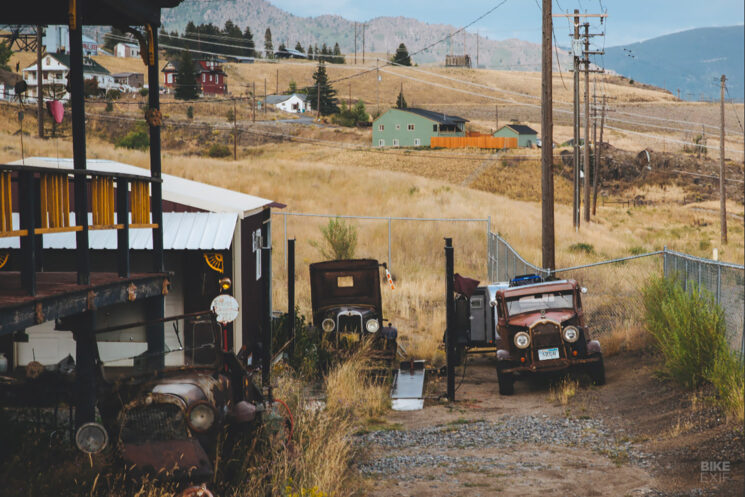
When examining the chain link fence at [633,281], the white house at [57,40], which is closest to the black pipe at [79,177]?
the white house at [57,40]

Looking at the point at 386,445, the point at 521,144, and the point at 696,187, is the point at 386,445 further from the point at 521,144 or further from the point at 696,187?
the point at 521,144

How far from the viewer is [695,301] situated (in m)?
12.2

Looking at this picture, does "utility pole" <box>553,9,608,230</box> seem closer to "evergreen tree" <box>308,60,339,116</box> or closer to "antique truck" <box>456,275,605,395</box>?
"antique truck" <box>456,275,605,395</box>

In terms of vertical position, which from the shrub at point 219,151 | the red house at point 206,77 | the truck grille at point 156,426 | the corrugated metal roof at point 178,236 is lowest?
the truck grille at point 156,426

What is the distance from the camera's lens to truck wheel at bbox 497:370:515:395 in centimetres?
1420

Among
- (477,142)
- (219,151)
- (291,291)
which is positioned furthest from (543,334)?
(477,142)

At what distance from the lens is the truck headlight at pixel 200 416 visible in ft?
21.8

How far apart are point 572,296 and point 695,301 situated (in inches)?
106

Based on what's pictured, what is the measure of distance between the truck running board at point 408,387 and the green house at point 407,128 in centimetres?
7212

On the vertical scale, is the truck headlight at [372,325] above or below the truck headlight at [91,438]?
below

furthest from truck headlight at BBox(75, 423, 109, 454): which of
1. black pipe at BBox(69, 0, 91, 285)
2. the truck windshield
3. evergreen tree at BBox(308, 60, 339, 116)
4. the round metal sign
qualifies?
evergreen tree at BBox(308, 60, 339, 116)

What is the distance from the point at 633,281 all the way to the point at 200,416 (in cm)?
1806

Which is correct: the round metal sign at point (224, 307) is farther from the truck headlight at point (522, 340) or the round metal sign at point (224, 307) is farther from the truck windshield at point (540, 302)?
the truck windshield at point (540, 302)

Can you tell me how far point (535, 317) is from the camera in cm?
1427
